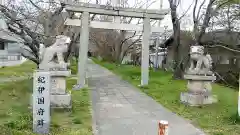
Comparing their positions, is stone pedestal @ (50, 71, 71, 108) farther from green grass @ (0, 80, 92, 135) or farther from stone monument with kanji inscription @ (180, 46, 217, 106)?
stone monument with kanji inscription @ (180, 46, 217, 106)

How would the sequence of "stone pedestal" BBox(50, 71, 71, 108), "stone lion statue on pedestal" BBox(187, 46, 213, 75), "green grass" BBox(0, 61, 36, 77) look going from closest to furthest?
"stone pedestal" BBox(50, 71, 71, 108), "stone lion statue on pedestal" BBox(187, 46, 213, 75), "green grass" BBox(0, 61, 36, 77)

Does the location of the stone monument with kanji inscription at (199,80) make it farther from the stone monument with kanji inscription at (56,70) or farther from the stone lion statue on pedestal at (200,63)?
the stone monument with kanji inscription at (56,70)

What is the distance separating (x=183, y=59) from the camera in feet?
78.2

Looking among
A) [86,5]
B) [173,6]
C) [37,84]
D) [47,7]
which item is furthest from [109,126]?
[173,6]

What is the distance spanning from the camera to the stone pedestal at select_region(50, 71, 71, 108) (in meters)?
10.2

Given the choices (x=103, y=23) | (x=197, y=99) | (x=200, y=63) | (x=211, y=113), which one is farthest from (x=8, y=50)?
(x=211, y=113)

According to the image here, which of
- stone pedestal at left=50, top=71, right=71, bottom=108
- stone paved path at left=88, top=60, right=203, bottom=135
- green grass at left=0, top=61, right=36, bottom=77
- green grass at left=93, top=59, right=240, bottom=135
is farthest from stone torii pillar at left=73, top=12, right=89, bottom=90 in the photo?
green grass at left=0, top=61, right=36, bottom=77

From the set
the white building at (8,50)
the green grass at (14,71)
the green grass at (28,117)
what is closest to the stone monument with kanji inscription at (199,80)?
the green grass at (28,117)

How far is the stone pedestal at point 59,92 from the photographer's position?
33.4 ft

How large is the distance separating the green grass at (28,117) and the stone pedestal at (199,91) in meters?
3.75

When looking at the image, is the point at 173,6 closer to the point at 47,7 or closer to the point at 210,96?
the point at 47,7

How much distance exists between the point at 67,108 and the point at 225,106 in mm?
5807

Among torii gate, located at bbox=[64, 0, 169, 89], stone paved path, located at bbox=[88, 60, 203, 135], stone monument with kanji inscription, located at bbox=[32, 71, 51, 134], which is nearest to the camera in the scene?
stone monument with kanji inscription, located at bbox=[32, 71, 51, 134]

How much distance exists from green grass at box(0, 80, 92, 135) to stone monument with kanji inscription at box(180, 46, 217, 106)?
384 cm
